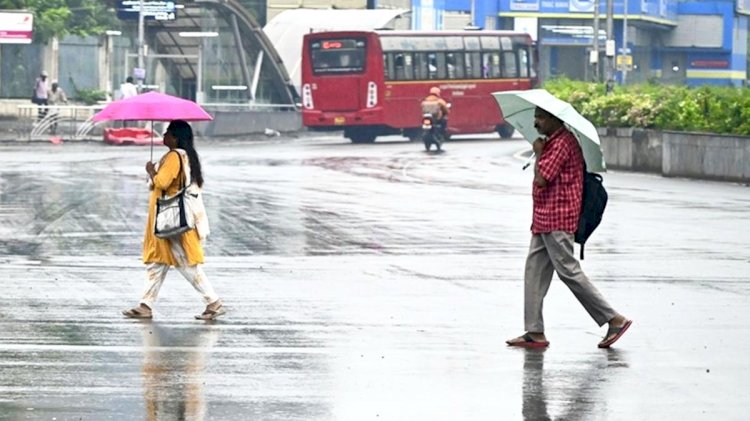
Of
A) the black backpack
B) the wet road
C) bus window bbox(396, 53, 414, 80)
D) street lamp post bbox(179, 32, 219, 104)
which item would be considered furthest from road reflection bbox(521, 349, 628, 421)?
street lamp post bbox(179, 32, 219, 104)

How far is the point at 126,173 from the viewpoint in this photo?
33.2 metres

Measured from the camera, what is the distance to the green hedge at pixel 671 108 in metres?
34.0

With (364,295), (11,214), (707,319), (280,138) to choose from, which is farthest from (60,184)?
(280,138)

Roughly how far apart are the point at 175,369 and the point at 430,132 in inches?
1394

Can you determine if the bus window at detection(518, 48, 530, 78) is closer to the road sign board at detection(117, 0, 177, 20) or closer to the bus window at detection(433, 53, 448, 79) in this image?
the bus window at detection(433, 53, 448, 79)

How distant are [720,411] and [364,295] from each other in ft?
19.2

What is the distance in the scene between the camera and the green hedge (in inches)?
1337

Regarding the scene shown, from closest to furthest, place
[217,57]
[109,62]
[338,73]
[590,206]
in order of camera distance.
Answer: [590,206], [338,73], [109,62], [217,57]

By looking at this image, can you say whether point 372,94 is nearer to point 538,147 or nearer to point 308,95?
point 308,95

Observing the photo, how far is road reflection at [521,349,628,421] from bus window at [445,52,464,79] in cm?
4432

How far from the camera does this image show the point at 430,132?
45.9 meters

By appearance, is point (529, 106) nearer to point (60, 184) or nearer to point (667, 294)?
point (667, 294)

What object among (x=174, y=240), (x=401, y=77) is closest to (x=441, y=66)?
(x=401, y=77)

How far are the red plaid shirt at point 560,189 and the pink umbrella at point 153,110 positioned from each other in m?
3.06
